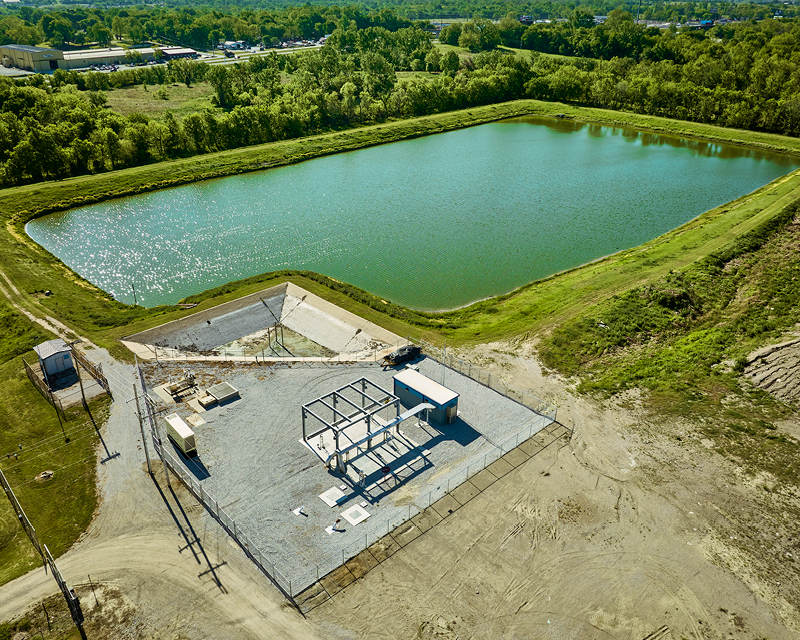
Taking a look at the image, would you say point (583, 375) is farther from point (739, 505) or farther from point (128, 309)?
point (128, 309)

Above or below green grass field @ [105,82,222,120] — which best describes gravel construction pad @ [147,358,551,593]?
below

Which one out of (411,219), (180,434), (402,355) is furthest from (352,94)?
(180,434)

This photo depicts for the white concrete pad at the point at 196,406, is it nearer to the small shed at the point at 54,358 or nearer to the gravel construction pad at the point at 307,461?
the gravel construction pad at the point at 307,461

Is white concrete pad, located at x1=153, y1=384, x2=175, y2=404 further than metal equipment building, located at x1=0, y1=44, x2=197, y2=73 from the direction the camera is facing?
No

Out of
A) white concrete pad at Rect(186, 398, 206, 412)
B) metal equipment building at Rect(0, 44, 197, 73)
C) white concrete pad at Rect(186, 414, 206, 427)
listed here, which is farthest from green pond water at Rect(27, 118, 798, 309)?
metal equipment building at Rect(0, 44, 197, 73)

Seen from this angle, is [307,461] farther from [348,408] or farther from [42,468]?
[42,468]

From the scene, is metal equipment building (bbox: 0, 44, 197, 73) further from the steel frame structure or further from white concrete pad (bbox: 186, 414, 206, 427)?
the steel frame structure
